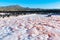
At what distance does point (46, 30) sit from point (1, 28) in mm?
1621

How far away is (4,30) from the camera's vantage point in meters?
5.10

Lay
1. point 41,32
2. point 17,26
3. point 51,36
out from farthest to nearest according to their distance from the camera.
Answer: point 17,26 → point 41,32 → point 51,36

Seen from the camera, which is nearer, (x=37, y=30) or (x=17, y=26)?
(x=37, y=30)

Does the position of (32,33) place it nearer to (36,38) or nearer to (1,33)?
(36,38)

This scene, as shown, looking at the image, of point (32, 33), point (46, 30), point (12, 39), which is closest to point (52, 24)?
point (46, 30)

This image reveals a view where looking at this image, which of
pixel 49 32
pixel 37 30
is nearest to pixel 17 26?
pixel 37 30

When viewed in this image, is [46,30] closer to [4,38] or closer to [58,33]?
[58,33]

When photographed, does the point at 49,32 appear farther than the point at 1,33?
No

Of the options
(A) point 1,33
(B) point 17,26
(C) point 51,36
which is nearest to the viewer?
(C) point 51,36

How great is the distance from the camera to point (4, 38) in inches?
171

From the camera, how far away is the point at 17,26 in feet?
17.2

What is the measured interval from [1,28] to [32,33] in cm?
143

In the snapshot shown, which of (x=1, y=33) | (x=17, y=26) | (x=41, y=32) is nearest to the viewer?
(x=41, y=32)

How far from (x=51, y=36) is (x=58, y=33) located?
1.03 ft
